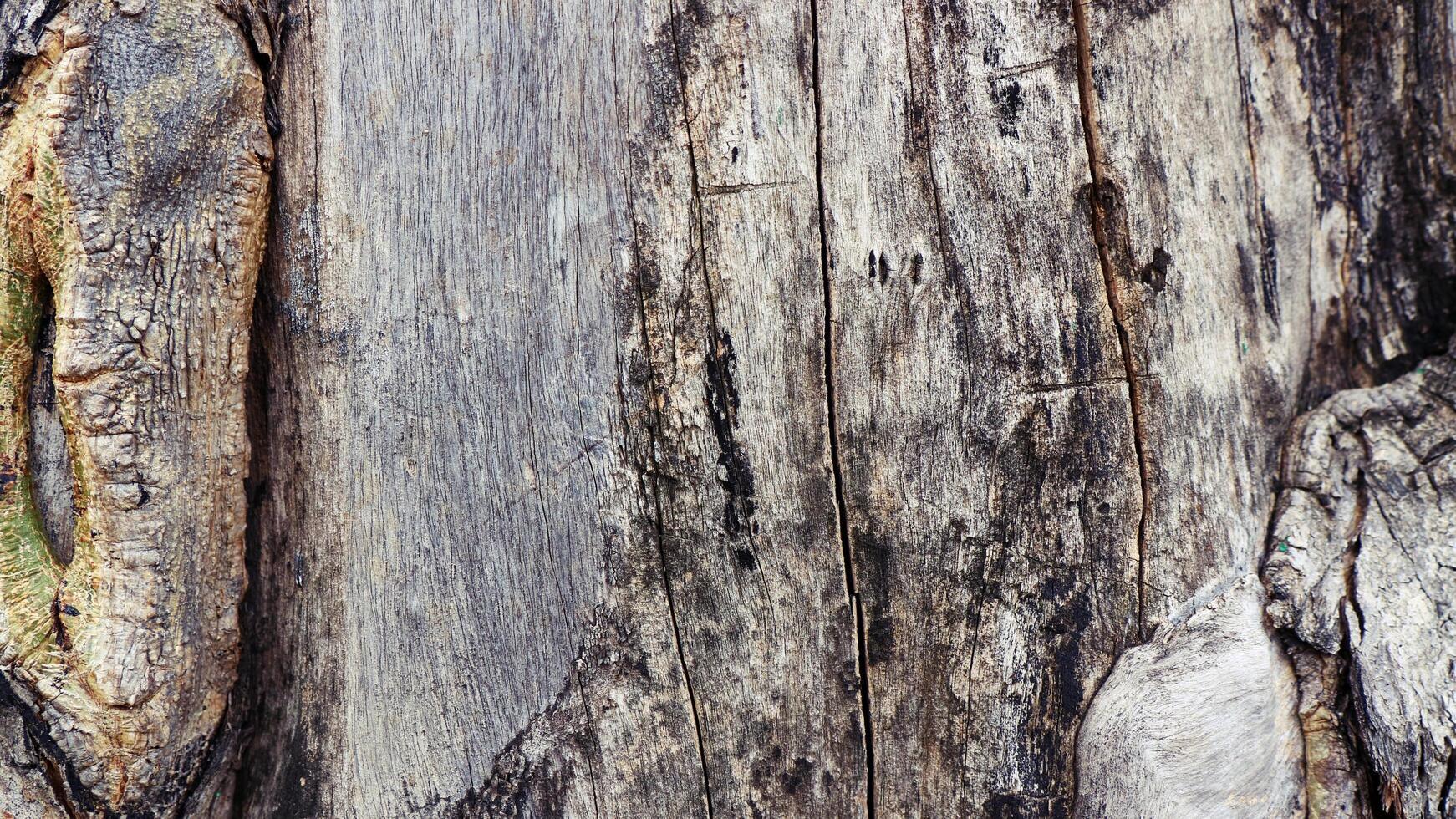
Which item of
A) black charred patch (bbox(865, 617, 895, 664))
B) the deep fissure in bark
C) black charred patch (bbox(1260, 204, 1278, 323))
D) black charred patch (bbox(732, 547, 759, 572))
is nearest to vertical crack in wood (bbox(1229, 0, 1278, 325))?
black charred patch (bbox(1260, 204, 1278, 323))

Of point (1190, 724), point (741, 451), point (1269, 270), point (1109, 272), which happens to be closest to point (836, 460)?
point (741, 451)

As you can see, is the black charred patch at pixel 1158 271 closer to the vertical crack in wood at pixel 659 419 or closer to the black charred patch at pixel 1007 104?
the black charred patch at pixel 1007 104

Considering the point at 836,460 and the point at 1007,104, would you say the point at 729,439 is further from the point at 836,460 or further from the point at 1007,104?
the point at 1007,104

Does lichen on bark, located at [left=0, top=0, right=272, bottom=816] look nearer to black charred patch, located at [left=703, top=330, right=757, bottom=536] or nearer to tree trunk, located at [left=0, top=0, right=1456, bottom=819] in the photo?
tree trunk, located at [left=0, top=0, right=1456, bottom=819]

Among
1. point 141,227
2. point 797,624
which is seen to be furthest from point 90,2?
point 797,624

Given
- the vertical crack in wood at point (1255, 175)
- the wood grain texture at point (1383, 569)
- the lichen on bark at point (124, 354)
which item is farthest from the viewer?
the vertical crack in wood at point (1255, 175)

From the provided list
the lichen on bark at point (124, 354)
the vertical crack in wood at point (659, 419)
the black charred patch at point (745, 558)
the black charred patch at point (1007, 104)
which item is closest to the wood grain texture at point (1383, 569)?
Answer: the black charred patch at point (1007, 104)
